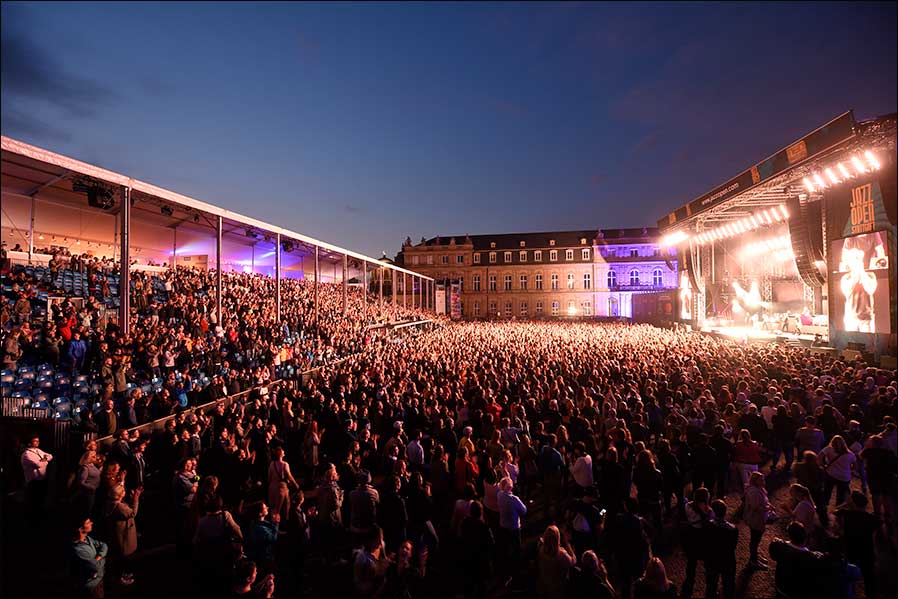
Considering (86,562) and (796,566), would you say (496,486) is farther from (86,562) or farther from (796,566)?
(86,562)

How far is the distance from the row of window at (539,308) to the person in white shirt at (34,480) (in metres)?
60.0

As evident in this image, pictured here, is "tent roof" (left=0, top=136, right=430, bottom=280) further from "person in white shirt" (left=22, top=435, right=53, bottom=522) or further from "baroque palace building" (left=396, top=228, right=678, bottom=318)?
"baroque palace building" (left=396, top=228, right=678, bottom=318)

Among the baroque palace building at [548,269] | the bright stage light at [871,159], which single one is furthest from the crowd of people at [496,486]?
the baroque palace building at [548,269]

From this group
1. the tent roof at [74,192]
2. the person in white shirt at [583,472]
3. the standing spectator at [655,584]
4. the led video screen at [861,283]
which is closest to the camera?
the standing spectator at [655,584]

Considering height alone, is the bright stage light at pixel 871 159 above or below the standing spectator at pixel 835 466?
above

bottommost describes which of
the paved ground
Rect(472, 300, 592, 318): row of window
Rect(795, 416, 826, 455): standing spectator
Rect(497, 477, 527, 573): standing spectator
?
the paved ground

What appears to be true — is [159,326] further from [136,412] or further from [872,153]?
[872,153]

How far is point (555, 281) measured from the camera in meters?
64.2

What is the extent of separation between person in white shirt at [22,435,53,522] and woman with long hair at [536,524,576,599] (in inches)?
291

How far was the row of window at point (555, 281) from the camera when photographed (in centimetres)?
6016

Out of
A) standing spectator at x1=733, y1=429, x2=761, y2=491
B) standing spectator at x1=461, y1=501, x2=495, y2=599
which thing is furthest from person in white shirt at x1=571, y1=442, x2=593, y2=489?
standing spectator at x1=733, y1=429, x2=761, y2=491

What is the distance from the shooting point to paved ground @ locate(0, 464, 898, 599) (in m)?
4.99

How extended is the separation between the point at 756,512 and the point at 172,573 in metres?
7.54

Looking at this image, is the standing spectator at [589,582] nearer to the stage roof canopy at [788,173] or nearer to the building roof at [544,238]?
the stage roof canopy at [788,173]
